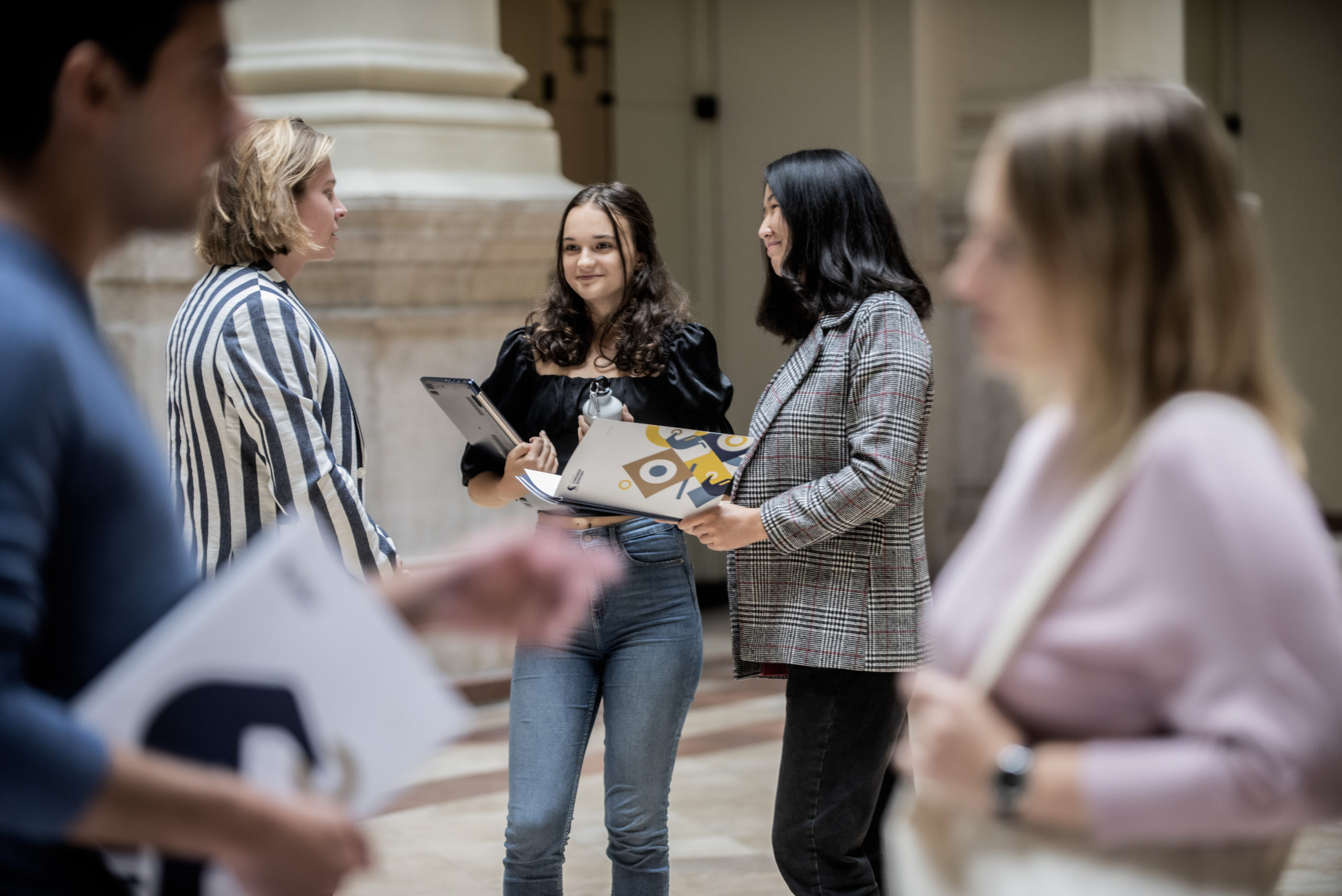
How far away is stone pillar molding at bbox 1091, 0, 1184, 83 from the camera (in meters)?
7.95

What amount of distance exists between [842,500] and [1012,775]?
5.43 ft

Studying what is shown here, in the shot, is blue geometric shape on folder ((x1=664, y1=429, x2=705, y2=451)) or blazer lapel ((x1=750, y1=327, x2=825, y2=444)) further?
blazer lapel ((x1=750, y1=327, x2=825, y2=444))

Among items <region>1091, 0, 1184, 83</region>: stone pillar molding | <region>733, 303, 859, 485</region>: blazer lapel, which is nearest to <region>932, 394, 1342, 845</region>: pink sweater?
<region>733, 303, 859, 485</region>: blazer lapel

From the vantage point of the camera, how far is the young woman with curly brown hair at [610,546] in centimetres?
314

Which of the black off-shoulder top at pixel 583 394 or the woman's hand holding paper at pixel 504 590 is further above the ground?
the woman's hand holding paper at pixel 504 590

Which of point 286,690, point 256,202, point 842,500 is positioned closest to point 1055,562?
point 286,690

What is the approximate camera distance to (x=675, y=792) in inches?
192

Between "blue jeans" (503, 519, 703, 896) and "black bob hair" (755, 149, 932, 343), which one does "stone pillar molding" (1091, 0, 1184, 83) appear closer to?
"black bob hair" (755, 149, 932, 343)

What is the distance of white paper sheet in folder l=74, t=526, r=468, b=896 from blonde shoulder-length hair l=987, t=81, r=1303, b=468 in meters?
0.63

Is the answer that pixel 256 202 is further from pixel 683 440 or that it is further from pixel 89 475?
pixel 89 475

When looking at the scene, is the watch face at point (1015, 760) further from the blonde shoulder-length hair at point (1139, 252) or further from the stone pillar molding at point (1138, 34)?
the stone pillar molding at point (1138, 34)

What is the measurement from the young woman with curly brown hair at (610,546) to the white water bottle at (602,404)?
0.8 inches

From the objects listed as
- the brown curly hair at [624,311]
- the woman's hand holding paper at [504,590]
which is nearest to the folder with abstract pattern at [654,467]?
the brown curly hair at [624,311]

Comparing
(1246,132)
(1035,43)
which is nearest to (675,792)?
(1035,43)
